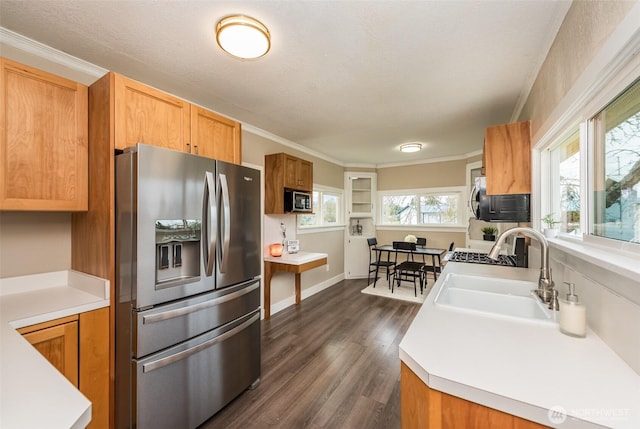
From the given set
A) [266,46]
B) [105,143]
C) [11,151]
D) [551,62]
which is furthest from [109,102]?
[551,62]

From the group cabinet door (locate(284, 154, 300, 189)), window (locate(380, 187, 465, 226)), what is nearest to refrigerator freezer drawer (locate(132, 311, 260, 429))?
cabinet door (locate(284, 154, 300, 189))

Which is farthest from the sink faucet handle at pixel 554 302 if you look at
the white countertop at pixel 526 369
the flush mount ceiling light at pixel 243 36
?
the flush mount ceiling light at pixel 243 36

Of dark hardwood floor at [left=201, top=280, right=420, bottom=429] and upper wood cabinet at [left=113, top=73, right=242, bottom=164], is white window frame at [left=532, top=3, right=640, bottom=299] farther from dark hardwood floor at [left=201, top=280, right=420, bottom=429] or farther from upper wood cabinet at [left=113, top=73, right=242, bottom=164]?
upper wood cabinet at [left=113, top=73, right=242, bottom=164]

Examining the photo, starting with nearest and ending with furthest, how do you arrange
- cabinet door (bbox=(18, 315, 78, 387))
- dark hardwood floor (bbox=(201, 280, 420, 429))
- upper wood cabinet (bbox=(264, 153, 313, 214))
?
cabinet door (bbox=(18, 315, 78, 387))
dark hardwood floor (bbox=(201, 280, 420, 429))
upper wood cabinet (bbox=(264, 153, 313, 214))

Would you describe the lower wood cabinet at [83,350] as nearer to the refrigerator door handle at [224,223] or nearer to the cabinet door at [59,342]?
the cabinet door at [59,342]

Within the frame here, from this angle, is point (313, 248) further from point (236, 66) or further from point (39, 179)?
point (39, 179)

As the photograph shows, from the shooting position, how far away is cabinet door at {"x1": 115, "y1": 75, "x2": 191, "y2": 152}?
5.44ft

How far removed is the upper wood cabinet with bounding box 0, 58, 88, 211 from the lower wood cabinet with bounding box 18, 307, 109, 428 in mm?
703

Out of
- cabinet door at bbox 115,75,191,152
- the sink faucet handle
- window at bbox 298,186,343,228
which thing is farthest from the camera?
window at bbox 298,186,343,228

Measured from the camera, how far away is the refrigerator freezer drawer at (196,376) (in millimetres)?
1476

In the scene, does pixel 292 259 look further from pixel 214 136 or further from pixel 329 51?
pixel 329 51

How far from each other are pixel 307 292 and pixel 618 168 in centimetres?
396

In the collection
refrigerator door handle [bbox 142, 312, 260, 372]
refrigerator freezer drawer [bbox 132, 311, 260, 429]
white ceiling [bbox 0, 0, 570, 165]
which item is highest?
white ceiling [bbox 0, 0, 570, 165]

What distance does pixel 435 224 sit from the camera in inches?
210
